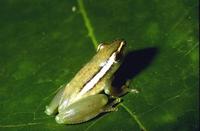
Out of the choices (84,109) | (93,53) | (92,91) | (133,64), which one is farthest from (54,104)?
(133,64)

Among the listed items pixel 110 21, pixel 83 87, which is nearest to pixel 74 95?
pixel 83 87

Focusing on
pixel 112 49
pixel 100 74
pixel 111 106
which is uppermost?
pixel 112 49

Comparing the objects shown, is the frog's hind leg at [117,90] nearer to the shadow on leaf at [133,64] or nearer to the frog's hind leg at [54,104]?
the shadow on leaf at [133,64]

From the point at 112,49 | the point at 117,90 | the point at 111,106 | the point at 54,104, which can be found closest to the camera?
the point at 111,106

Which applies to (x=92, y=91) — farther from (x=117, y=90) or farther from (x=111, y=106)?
(x=111, y=106)

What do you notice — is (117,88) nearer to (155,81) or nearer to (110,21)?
(155,81)

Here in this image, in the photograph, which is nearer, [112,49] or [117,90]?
[117,90]
